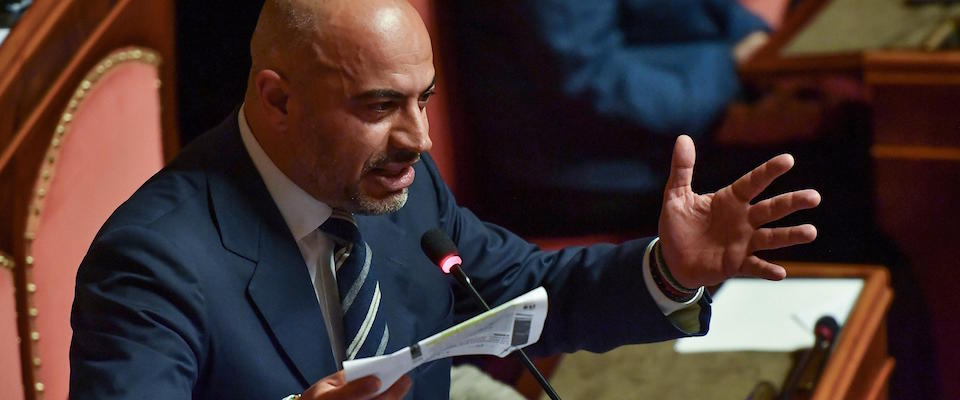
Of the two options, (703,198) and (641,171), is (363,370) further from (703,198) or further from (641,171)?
(641,171)

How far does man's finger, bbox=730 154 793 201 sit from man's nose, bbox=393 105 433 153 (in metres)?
0.31

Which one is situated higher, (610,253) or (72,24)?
(72,24)

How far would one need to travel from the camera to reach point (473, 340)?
1104mm

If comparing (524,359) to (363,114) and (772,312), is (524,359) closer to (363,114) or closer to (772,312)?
(363,114)

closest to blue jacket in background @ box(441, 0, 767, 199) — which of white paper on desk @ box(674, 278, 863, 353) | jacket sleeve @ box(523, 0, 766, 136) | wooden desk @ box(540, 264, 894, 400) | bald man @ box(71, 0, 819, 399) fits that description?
jacket sleeve @ box(523, 0, 766, 136)

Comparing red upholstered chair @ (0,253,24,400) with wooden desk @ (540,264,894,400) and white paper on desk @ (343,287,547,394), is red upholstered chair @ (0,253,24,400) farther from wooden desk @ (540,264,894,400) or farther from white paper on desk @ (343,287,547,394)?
wooden desk @ (540,264,894,400)

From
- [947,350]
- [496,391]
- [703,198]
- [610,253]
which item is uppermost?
[703,198]

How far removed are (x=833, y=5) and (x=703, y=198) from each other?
1704 mm

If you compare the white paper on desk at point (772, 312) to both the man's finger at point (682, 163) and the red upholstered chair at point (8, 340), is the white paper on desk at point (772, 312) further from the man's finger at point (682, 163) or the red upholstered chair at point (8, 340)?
the red upholstered chair at point (8, 340)

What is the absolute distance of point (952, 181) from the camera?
2496 mm

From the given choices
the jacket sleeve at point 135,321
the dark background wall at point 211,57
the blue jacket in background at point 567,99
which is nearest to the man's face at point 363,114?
the jacket sleeve at point 135,321

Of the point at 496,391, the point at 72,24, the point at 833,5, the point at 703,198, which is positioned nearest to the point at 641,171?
the point at 833,5

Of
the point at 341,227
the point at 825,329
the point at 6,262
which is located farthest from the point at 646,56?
the point at 6,262

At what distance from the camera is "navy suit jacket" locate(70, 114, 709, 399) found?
3.93 ft
